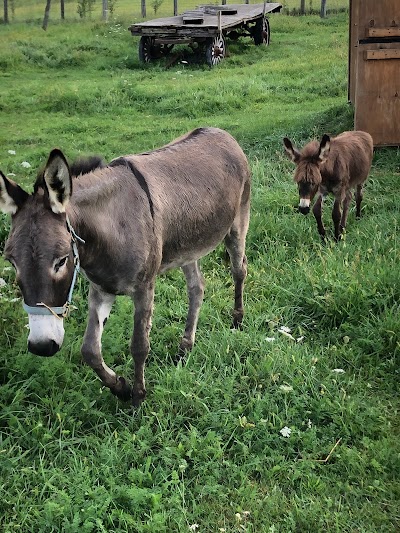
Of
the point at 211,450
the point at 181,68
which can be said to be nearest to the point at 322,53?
the point at 181,68

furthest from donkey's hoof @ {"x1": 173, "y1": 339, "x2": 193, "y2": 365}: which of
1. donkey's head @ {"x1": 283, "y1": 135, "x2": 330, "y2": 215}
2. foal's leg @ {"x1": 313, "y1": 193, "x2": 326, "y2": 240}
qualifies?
foal's leg @ {"x1": 313, "y1": 193, "x2": 326, "y2": 240}

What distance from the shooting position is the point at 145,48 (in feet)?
52.2

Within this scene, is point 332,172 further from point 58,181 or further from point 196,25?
point 196,25

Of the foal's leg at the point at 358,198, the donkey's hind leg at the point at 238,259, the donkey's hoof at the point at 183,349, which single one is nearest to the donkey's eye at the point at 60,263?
the donkey's hoof at the point at 183,349

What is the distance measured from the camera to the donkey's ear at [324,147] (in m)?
5.90

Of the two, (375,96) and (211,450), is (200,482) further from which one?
(375,96)

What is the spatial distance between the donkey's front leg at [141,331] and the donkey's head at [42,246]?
2.53 feet

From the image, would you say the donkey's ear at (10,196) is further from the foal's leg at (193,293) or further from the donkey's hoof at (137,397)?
the foal's leg at (193,293)

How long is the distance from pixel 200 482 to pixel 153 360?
1.16 m

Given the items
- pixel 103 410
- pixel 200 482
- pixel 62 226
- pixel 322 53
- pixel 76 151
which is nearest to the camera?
pixel 62 226

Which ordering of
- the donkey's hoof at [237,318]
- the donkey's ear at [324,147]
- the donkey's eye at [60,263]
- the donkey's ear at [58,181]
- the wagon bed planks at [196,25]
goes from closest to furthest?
the donkey's ear at [58,181] → the donkey's eye at [60,263] → the donkey's hoof at [237,318] → the donkey's ear at [324,147] → the wagon bed planks at [196,25]

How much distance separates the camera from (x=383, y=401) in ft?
12.5

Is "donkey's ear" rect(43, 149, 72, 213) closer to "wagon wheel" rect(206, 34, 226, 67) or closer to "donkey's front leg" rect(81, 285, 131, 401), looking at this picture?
"donkey's front leg" rect(81, 285, 131, 401)

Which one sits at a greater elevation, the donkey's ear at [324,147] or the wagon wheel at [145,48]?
the wagon wheel at [145,48]
